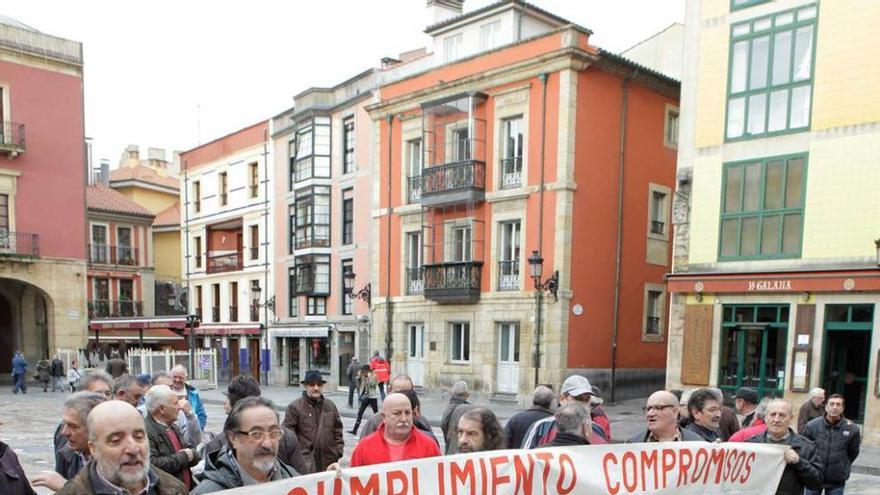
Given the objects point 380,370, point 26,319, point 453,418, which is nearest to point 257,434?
point 453,418

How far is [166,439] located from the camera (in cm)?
503

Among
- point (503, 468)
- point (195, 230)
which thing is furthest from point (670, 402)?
point (195, 230)

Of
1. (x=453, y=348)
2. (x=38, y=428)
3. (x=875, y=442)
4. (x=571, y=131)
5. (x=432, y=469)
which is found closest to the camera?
(x=432, y=469)

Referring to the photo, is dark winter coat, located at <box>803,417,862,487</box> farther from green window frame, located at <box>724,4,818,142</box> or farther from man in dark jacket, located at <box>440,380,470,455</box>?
green window frame, located at <box>724,4,818,142</box>

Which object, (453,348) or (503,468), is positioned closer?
(503,468)

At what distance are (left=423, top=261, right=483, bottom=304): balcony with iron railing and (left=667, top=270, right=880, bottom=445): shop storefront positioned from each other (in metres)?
6.77

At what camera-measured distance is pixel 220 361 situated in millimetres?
34469

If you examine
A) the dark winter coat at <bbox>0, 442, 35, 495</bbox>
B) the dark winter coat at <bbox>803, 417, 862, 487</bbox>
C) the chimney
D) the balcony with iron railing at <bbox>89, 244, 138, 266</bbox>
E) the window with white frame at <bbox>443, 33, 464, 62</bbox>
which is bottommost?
the dark winter coat at <bbox>803, 417, 862, 487</bbox>

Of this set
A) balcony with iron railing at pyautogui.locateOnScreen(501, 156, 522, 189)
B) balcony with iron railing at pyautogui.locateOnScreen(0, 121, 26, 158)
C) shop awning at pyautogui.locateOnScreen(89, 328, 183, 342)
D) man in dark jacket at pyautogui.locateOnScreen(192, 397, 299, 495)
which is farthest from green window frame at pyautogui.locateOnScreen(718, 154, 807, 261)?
shop awning at pyautogui.locateOnScreen(89, 328, 183, 342)

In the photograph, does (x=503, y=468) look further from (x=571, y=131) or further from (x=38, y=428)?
(x=571, y=131)

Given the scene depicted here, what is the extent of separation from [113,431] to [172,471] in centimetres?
205

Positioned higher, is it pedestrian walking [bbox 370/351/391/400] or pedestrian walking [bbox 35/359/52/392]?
pedestrian walking [bbox 370/351/391/400]

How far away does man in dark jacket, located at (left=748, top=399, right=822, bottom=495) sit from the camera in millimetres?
5129

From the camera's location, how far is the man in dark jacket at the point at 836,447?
6.95 meters
